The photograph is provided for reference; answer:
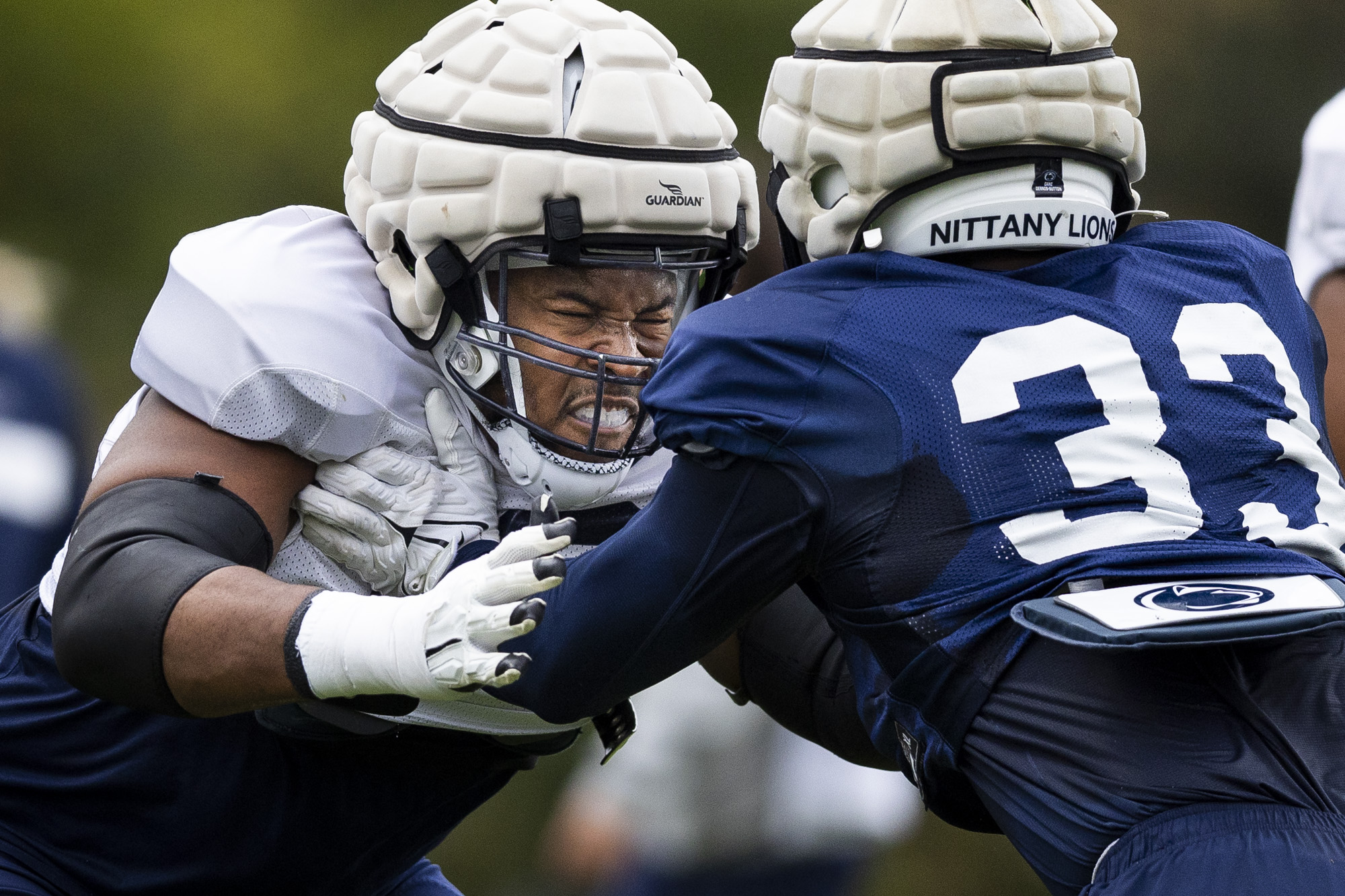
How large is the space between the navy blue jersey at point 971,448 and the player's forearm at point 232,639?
0.29 m

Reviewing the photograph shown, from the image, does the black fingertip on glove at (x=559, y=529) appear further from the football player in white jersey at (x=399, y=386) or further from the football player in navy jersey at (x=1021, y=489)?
the football player in white jersey at (x=399, y=386)

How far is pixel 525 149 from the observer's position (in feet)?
7.23

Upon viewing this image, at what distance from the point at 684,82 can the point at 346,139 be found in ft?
15.2

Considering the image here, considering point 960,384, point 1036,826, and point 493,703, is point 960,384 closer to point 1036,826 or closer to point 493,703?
point 1036,826

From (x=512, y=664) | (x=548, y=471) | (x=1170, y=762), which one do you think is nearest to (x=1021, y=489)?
(x=1170, y=762)

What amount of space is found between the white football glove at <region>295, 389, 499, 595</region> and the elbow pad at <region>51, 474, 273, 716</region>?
0.17 metres

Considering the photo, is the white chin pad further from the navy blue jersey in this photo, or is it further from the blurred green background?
the blurred green background

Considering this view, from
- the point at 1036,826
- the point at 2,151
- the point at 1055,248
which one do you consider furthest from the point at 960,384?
the point at 2,151

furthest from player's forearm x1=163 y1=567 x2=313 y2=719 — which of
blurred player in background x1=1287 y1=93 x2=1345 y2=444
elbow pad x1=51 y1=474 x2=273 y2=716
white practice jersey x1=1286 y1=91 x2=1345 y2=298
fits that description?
white practice jersey x1=1286 y1=91 x2=1345 y2=298

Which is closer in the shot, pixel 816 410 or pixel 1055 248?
pixel 816 410

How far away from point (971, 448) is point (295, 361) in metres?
0.91

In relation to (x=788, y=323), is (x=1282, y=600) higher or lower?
lower

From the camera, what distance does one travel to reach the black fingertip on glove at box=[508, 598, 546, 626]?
1.68 meters

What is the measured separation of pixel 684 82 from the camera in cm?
232
